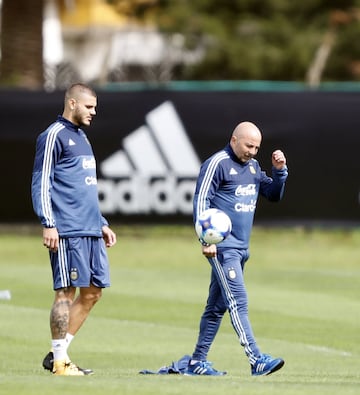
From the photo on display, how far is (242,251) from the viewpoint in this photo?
11.4 meters

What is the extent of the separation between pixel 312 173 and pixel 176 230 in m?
2.76

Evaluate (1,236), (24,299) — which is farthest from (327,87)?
(24,299)

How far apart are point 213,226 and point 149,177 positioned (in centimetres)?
1357

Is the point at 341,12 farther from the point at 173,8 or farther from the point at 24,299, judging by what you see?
the point at 24,299

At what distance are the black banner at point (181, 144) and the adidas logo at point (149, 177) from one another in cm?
2

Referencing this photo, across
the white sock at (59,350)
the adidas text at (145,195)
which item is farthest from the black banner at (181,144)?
the white sock at (59,350)

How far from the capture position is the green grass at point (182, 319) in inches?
395

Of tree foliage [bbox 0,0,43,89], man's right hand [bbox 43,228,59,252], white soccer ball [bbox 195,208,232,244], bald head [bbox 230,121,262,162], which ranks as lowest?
tree foliage [bbox 0,0,43,89]

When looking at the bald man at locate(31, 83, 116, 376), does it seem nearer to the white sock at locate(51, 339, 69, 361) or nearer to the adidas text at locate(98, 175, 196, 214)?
the white sock at locate(51, 339, 69, 361)

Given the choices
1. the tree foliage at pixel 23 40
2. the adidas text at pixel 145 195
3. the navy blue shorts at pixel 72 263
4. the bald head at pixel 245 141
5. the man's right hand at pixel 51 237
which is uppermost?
the bald head at pixel 245 141

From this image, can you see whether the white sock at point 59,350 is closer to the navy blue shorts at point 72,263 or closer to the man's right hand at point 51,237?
the navy blue shorts at point 72,263

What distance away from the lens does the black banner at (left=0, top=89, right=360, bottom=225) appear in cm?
2448

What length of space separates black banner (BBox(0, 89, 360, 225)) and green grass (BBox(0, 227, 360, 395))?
0.63 m

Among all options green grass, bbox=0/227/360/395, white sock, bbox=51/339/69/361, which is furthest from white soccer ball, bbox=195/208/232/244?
white sock, bbox=51/339/69/361
